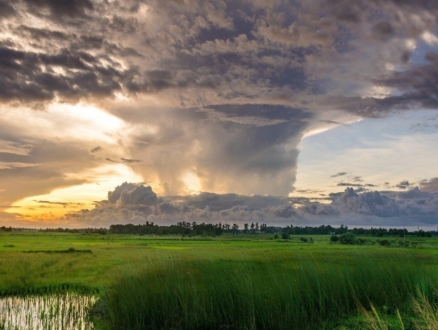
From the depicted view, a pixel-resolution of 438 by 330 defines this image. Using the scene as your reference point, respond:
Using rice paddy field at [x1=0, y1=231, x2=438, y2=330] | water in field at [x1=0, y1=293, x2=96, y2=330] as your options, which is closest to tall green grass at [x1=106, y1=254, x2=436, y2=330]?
rice paddy field at [x1=0, y1=231, x2=438, y2=330]

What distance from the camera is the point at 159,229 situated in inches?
4016

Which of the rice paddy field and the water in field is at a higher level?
the rice paddy field

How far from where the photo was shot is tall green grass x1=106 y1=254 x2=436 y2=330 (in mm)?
9578

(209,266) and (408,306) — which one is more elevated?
(209,266)

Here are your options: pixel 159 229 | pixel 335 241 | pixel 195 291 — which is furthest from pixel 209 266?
pixel 159 229

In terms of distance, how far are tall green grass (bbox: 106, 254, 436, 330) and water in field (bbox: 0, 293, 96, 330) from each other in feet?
5.67

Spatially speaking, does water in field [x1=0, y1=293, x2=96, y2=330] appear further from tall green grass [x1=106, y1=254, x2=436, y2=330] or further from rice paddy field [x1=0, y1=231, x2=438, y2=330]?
tall green grass [x1=106, y1=254, x2=436, y2=330]

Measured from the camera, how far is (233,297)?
31.9 feet

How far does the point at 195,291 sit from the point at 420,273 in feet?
24.5

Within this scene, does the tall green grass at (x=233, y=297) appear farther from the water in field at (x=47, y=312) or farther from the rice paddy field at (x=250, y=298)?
the water in field at (x=47, y=312)

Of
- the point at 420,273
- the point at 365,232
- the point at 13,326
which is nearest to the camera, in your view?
the point at 13,326

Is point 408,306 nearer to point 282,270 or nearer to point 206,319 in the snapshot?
point 282,270

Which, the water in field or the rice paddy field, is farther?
the water in field

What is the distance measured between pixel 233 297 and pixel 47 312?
7.08 metres
